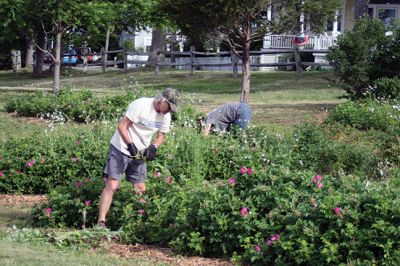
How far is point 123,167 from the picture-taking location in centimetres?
834

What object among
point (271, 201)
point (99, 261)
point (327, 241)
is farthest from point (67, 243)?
point (327, 241)

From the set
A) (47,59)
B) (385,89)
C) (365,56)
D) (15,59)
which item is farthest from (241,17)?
(47,59)

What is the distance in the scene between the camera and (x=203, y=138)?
37.4 ft

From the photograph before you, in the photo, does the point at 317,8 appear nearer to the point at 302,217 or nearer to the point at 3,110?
the point at 3,110

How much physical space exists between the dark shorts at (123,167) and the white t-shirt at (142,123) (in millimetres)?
80

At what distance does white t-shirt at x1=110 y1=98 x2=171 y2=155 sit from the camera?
26.9 feet

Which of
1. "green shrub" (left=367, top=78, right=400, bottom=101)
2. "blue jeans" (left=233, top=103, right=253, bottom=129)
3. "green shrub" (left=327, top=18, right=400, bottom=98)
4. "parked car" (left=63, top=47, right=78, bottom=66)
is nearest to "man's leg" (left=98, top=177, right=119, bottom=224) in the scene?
"blue jeans" (left=233, top=103, right=253, bottom=129)

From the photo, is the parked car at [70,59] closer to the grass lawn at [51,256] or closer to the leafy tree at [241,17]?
the leafy tree at [241,17]

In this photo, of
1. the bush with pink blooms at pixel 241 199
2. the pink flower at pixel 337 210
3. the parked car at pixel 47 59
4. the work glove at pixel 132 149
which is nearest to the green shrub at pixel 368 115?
the bush with pink blooms at pixel 241 199

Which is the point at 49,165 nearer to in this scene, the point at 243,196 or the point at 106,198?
the point at 106,198

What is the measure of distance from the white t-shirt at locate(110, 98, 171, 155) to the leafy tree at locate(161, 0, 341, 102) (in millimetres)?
10947

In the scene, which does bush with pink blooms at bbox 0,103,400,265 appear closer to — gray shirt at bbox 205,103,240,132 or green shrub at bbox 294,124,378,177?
green shrub at bbox 294,124,378,177

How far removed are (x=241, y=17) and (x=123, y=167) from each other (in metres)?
12.2

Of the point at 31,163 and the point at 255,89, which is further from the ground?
the point at 255,89
